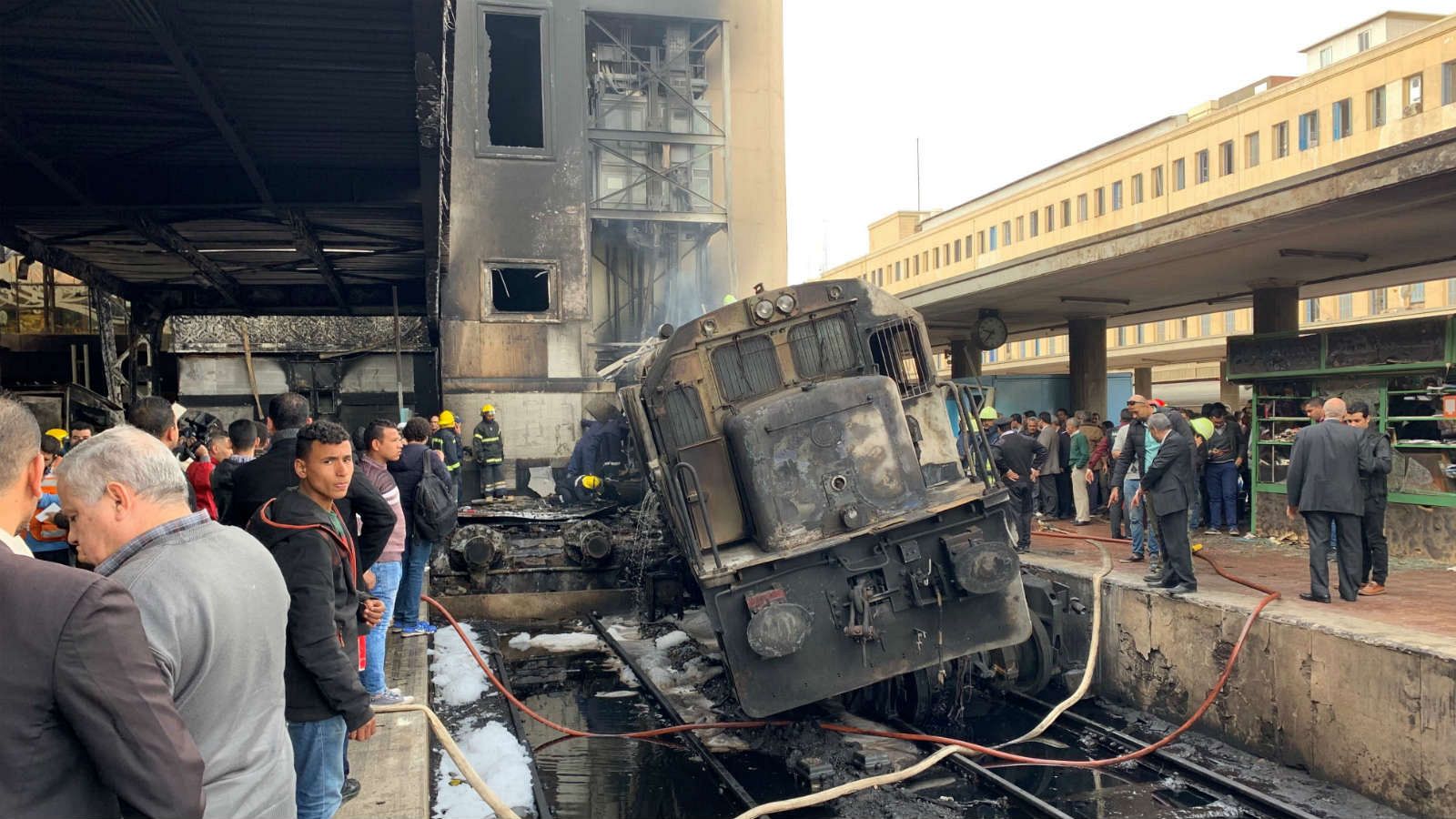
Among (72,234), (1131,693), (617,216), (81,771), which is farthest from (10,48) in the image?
(617,216)

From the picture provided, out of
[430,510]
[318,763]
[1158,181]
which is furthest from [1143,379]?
[318,763]

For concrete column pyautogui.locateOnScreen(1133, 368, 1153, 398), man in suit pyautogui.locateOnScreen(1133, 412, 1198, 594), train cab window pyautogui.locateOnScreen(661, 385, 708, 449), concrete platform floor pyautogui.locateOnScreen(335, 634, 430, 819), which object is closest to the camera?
concrete platform floor pyautogui.locateOnScreen(335, 634, 430, 819)

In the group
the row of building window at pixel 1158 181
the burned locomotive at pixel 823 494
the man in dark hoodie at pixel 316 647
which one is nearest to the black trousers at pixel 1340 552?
the burned locomotive at pixel 823 494

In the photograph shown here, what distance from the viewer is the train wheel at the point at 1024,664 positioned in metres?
8.47

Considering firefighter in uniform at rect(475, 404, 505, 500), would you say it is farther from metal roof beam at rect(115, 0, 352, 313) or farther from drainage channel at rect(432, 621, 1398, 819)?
drainage channel at rect(432, 621, 1398, 819)

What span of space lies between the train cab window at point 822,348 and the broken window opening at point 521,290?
15.4 meters

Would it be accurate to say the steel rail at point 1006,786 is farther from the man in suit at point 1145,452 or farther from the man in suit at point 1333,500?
the man in suit at point 1333,500

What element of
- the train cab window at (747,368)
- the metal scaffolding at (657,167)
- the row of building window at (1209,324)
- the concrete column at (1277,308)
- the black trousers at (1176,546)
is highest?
the metal scaffolding at (657,167)

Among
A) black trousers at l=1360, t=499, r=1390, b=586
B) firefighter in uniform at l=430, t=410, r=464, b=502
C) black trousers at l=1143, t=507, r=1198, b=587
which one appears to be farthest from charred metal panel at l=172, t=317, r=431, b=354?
black trousers at l=1360, t=499, r=1390, b=586

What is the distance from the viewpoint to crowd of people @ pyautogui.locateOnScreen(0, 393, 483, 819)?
1.82 metres

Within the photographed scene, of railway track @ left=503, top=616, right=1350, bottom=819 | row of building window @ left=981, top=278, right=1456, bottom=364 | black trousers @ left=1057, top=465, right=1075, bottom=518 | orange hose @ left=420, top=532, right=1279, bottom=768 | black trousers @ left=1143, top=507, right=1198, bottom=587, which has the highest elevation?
row of building window @ left=981, top=278, right=1456, bottom=364

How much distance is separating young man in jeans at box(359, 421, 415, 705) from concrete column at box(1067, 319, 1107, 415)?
13.7m

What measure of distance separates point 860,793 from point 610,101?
20632 millimetres

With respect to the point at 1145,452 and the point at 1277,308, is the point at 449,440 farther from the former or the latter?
the point at 1277,308
